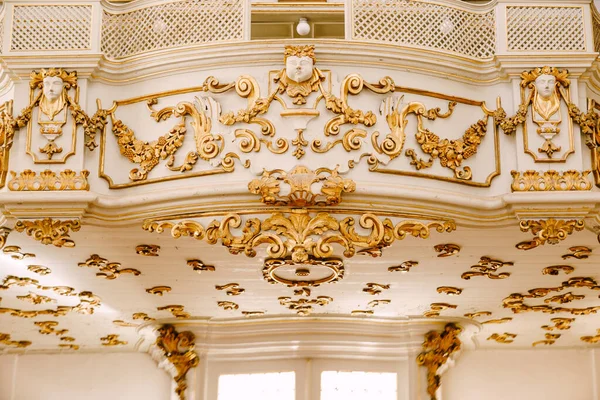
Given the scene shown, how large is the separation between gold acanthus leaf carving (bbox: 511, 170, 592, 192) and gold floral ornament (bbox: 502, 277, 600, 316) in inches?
90.7

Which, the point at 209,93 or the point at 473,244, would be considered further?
the point at 473,244

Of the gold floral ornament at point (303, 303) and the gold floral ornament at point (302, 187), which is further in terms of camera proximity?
the gold floral ornament at point (303, 303)

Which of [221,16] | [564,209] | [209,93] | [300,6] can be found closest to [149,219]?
[209,93]

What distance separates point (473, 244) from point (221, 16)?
2.91m

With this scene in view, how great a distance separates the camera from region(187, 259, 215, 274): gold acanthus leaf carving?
909 centimetres

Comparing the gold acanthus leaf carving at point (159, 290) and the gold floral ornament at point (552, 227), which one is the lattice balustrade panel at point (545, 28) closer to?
the gold floral ornament at point (552, 227)

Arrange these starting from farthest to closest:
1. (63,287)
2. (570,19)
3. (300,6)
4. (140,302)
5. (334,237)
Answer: (140,302)
(63,287)
(300,6)
(570,19)
(334,237)

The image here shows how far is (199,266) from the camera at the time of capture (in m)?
9.20

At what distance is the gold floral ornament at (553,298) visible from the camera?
997 centimetres

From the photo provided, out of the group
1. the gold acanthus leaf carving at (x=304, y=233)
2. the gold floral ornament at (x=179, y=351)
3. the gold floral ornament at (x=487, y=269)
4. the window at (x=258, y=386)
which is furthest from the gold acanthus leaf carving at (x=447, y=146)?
the gold floral ornament at (x=179, y=351)

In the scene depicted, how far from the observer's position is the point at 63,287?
10227mm

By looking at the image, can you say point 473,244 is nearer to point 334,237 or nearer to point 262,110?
point 334,237

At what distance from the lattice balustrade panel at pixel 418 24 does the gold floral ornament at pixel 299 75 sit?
433mm

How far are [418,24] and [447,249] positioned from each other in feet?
6.53
